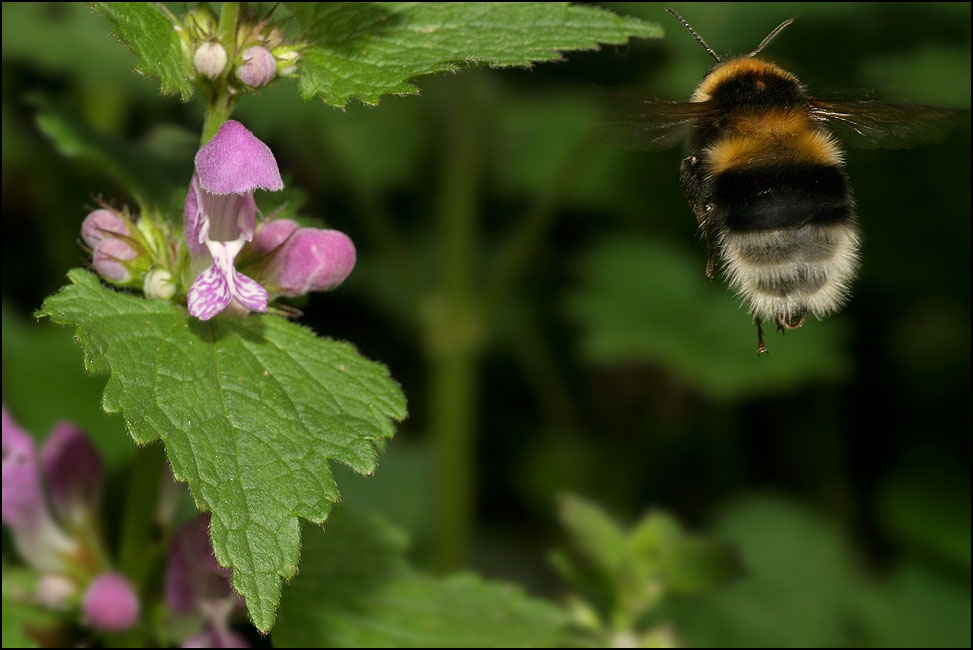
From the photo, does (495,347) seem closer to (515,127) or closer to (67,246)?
(515,127)

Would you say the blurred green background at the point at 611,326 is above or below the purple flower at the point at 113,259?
above

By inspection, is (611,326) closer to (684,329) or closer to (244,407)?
(684,329)

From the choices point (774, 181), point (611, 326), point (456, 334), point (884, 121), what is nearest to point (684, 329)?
point (611, 326)

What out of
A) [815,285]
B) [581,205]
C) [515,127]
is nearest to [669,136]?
[815,285]

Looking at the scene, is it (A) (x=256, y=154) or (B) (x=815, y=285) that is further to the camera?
(B) (x=815, y=285)

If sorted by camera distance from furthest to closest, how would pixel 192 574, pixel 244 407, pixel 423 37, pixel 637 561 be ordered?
pixel 637 561 < pixel 192 574 < pixel 423 37 < pixel 244 407

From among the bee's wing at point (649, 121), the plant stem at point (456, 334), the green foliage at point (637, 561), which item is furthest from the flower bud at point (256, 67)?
the plant stem at point (456, 334)

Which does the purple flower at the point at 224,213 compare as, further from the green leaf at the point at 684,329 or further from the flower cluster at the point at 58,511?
the green leaf at the point at 684,329
